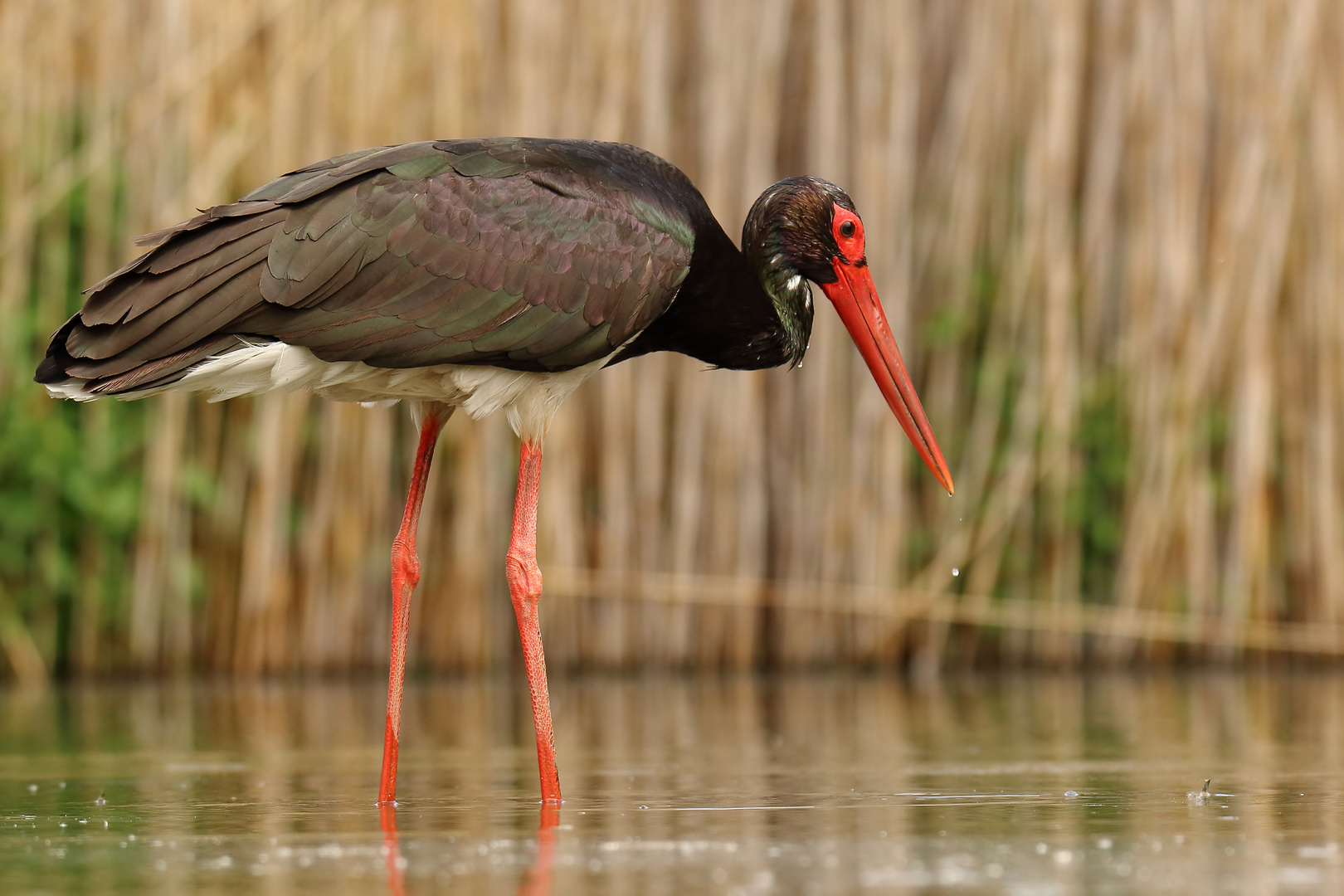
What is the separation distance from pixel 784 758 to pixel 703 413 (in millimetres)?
3165

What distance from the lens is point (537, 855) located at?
3.71 metres

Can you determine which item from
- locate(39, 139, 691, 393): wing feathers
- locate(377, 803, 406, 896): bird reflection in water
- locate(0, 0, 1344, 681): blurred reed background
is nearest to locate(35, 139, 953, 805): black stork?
locate(39, 139, 691, 393): wing feathers

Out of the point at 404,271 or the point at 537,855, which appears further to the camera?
the point at 404,271

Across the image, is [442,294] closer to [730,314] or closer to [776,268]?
[730,314]

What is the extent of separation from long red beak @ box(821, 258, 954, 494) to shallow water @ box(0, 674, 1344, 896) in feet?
3.20

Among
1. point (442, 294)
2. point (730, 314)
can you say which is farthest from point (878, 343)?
point (442, 294)

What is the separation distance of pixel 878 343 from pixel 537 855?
2.73m

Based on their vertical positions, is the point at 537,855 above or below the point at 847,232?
below

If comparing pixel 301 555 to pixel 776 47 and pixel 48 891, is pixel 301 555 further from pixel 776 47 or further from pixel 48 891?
pixel 48 891

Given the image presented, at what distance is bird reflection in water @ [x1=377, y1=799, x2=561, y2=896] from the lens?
3279 millimetres

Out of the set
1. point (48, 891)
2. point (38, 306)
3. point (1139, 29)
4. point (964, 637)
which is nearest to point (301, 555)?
point (38, 306)

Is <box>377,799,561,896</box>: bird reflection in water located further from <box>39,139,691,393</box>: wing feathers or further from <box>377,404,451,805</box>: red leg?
<box>39,139,691,393</box>: wing feathers

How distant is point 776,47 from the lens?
28.3ft

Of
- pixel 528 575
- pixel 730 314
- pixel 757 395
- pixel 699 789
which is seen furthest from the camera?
pixel 757 395
